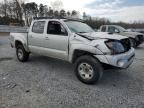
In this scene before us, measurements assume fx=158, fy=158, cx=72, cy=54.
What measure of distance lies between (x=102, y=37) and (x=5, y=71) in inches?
141

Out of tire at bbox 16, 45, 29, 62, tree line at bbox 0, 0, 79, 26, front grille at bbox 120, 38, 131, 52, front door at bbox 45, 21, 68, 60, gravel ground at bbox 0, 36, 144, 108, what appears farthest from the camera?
tree line at bbox 0, 0, 79, 26

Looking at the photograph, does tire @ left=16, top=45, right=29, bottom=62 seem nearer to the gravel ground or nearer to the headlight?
the gravel ground

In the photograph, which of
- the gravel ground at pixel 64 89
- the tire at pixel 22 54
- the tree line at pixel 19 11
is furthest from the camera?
the tree line at pixel 19 11

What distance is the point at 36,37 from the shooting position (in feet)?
19.4

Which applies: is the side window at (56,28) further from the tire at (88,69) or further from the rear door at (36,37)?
the tire at (88,69)

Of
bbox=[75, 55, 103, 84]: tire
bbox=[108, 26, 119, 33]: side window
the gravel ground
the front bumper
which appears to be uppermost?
bbox=[108, 26, 119, 33]: side window

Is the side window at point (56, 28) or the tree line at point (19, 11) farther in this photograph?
the tree line at point (19, 11)

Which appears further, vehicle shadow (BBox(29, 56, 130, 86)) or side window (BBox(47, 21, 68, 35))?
side window (BBox(47, 21, 68, 35))

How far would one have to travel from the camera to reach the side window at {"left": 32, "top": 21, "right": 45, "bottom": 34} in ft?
19.1

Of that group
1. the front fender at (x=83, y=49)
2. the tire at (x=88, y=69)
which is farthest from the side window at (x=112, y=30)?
the tire at (x=88, y=69)

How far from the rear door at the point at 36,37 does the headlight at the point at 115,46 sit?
8.08 ft

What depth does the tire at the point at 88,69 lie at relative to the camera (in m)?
4.25

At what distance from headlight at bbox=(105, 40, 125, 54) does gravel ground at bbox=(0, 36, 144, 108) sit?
99 cm

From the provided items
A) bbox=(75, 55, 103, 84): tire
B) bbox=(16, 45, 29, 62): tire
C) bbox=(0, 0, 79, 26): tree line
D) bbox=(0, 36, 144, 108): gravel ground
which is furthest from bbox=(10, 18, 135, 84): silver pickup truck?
bbox=(0, 0, 79, 26): tree line
